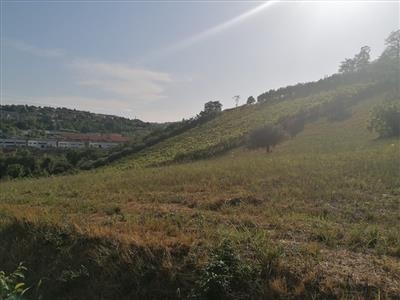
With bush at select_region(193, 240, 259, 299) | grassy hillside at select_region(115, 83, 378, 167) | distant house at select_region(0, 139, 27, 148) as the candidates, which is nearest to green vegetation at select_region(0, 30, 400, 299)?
bush at select_region(193, 240, 259, 299)

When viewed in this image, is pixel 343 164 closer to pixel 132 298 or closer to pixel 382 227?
pixel 382 227

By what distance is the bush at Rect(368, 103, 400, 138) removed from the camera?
113 feet

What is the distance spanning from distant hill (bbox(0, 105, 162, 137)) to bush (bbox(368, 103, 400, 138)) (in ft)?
296

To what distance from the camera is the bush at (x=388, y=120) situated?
34.5 metres

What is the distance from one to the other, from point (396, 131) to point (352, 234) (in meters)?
29.8

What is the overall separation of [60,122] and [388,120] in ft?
421

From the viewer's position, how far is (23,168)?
198ft

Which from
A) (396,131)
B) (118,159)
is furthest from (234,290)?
(118,159)

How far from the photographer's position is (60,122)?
14700 centimetres

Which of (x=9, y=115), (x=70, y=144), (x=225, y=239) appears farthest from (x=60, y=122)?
(x=225, y=239)

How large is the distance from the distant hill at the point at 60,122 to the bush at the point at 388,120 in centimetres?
9016

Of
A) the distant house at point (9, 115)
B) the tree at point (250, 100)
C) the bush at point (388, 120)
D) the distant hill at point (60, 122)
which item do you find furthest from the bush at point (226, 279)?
the distant house at point (9, 115)

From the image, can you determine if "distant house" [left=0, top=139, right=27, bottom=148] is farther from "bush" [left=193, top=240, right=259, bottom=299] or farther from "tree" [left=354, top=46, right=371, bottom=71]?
"bush" [left=193, top=240, right=259, bottom=299]

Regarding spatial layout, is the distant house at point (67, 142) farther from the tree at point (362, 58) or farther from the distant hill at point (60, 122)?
the tree at point (362, 58)
